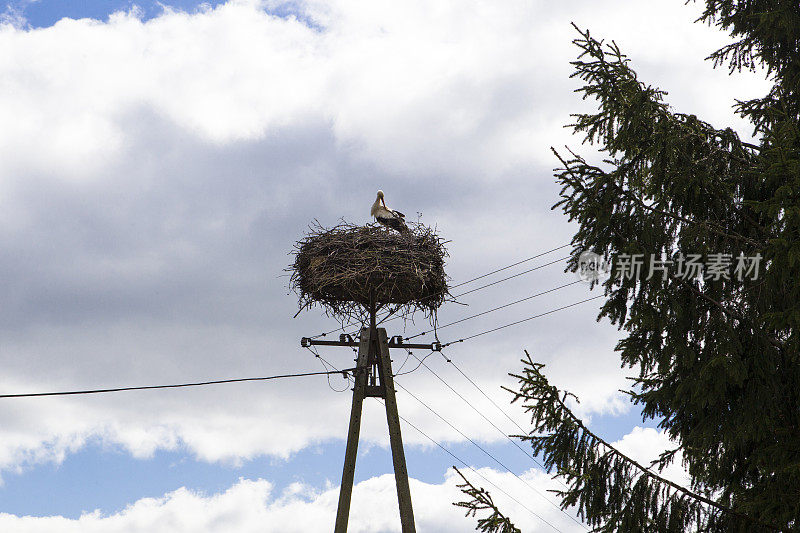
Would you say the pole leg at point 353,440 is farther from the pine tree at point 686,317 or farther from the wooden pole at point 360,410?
the pine tree at point 686,317

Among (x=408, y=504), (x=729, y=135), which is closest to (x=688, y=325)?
(x=729, y=135)

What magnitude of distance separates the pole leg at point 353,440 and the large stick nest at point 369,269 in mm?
681

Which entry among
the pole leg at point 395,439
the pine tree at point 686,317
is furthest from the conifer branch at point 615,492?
the pole leg at point 395,439

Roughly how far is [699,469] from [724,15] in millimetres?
4301

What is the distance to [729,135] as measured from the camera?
6562 millimetres

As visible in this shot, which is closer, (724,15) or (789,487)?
(789,487)

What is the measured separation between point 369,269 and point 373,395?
60.9 inches

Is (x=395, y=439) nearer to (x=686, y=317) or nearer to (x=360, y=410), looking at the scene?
(x=360, y=410)

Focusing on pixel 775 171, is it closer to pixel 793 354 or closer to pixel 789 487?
pixel 793 354

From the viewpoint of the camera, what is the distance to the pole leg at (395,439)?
9453mm

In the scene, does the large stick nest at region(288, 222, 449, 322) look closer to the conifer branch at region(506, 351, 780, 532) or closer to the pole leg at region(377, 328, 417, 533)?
the pole leg at region(377, 328, 417, 533)

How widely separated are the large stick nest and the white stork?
0.29m

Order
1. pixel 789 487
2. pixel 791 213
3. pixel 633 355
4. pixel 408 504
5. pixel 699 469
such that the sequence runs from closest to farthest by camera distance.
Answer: pixel 791 213 < pixel 789 487 < pixel 633 355 < pixel 699 469 < pixel 408 504

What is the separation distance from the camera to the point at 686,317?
18.4ft
